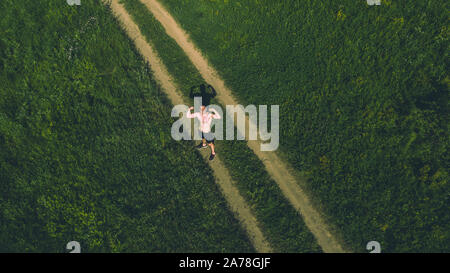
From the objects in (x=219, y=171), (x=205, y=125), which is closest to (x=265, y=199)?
(x=219, y=171)

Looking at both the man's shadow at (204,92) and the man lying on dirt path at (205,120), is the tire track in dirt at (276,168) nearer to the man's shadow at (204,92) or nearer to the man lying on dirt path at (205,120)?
the man's shadow at (204,92)

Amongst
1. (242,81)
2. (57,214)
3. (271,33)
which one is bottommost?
(57,214)

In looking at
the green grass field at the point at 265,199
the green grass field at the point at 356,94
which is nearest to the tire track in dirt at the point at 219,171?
the green grass field at the point at 265,199

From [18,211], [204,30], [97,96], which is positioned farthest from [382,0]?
[18,211]

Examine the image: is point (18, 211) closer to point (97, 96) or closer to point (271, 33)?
point (97, 96)

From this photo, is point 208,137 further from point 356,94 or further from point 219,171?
point 356,94
